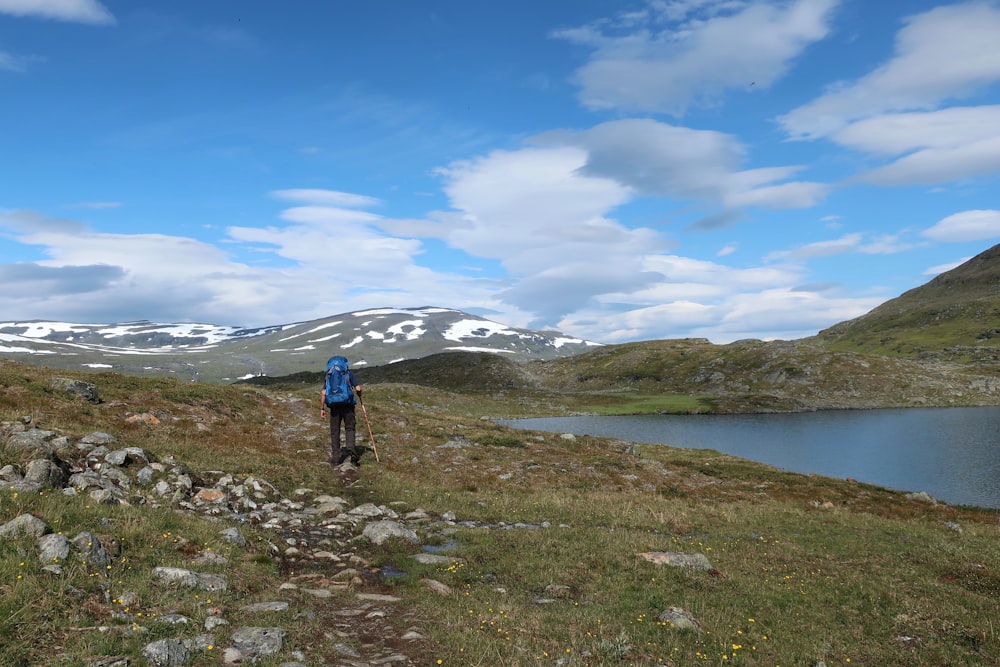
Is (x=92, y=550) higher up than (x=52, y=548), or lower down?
lower down

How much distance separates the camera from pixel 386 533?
55.6ft

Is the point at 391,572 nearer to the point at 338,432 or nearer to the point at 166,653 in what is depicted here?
the point at 166,653

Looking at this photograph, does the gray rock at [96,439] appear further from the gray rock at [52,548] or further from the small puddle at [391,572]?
the small puddle at [391,572]

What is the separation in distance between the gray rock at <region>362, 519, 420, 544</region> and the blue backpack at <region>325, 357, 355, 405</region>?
10.7m

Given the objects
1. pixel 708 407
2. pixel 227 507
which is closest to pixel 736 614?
pixel 227 507

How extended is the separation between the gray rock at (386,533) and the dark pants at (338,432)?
34.8 ft

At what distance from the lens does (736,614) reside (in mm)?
12922

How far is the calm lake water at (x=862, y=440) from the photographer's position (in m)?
56.2

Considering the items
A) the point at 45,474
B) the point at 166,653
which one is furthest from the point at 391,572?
the point at 45,474

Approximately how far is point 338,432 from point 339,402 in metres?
1.64

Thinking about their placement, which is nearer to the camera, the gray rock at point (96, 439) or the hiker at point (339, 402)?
the gray rock at point (96, 439)

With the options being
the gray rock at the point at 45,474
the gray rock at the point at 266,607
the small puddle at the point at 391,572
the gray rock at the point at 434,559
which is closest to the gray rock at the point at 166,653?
the gray rock at the point at 266,607

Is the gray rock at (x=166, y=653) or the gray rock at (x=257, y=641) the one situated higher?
the gray rock at (x=166, y=653)

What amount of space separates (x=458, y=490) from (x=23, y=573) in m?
17.7
